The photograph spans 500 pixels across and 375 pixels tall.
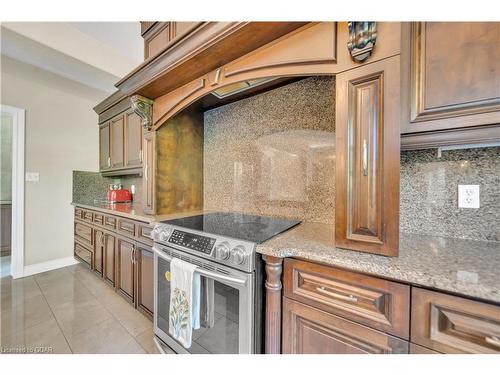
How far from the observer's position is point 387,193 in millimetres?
834

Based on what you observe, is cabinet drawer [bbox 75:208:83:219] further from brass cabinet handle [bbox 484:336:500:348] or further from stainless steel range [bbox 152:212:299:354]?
brass cabinet handle [bbox 484:336:500:348]

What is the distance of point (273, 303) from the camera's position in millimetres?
960

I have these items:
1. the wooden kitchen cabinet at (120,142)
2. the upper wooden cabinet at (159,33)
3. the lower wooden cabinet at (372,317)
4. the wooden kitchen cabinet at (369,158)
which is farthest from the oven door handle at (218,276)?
the wooden kitchen cabinet at (120,142)

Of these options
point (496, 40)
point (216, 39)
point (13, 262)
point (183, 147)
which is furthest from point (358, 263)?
point (13, 262)

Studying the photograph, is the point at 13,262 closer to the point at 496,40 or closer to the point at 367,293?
the point at 367,293

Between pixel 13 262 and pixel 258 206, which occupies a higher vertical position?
pixel 258 206

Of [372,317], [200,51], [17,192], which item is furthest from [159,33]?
[17,192]

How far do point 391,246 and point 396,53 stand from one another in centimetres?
76

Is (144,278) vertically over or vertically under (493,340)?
under

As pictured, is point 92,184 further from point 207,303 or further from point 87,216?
point 207,303

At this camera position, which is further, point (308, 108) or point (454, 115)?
point (308, 108)

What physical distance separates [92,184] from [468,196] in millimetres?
4244

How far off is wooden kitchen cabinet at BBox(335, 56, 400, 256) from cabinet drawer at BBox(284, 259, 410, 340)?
148 mm

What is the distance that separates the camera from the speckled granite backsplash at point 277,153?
1.47 metres
